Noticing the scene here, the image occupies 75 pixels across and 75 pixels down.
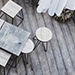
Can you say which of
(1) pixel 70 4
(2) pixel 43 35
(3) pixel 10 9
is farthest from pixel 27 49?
(1) pixel 70 4

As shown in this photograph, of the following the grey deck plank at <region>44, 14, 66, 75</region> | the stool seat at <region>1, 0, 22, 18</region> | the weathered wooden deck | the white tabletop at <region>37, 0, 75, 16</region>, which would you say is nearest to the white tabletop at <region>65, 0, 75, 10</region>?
the white tabletop at <region>37, 0, 75, 16</region>

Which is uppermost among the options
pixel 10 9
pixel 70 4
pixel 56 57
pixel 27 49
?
pixel 70 4

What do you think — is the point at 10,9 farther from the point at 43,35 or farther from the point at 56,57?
the point at 56,57

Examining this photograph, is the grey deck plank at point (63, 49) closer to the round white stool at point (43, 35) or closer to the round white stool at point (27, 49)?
the round white stool at point (43, 35)

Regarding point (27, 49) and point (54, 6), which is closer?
point (27, 49)

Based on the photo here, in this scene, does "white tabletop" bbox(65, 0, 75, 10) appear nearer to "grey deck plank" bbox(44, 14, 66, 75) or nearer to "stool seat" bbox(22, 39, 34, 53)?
"grey deck plank" bbox(44, 14, 66, 75)

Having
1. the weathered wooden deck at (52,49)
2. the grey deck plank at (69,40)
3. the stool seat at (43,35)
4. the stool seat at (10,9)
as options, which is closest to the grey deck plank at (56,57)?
the weathered wooden deck at (52,49)

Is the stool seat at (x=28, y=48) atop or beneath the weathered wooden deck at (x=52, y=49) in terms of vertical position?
atop

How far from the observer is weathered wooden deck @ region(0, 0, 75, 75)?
4203 mm

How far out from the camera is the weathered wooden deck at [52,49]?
420 cm

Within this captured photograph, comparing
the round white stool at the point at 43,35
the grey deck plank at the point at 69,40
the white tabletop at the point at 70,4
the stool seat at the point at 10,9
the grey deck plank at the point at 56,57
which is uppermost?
the white tabletop at the point at 70,4

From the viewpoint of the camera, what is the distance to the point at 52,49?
14.7ft

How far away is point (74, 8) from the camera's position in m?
4.74

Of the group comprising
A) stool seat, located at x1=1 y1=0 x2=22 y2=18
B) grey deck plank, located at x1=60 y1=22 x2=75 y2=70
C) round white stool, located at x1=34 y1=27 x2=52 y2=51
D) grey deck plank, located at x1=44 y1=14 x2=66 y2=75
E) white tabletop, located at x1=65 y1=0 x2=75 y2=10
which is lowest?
grey deck plank, located at x1=44 y1=14 x2=66 y2=75
